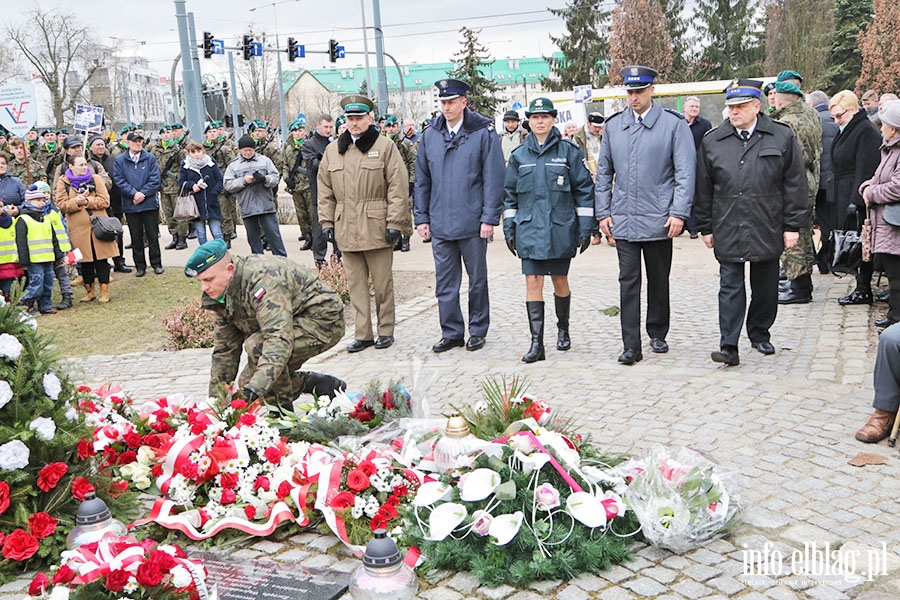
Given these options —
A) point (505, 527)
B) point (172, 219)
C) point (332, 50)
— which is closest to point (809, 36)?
point (332, 50)

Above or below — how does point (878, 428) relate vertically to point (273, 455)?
below

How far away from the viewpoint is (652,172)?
7.11 metres

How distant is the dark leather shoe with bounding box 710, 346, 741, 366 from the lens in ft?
22.8

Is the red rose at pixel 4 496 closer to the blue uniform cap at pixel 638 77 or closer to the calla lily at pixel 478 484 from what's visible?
the calla lily at pixel 478 484

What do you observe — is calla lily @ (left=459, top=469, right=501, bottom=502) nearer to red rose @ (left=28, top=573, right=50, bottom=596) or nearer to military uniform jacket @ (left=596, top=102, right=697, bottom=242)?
red rose @ (left=28, top=573, right=50, bottom=596)

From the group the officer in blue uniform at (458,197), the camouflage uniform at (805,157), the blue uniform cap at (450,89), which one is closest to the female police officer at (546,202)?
the officer in blue uniform at (458,197)

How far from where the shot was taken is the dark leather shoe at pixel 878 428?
5.16 metres

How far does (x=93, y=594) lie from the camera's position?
3266 mm

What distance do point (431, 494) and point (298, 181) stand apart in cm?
1090

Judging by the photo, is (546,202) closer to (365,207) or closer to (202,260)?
(365,207)

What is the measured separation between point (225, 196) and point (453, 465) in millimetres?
12641

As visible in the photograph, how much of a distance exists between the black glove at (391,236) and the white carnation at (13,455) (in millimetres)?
4492

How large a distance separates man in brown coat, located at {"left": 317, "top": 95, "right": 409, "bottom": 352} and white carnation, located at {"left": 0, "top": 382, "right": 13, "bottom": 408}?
433 centimetres

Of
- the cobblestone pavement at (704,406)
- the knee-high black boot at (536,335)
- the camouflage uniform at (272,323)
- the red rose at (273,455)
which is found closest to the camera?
the cobblestone pavement at (704,406)
